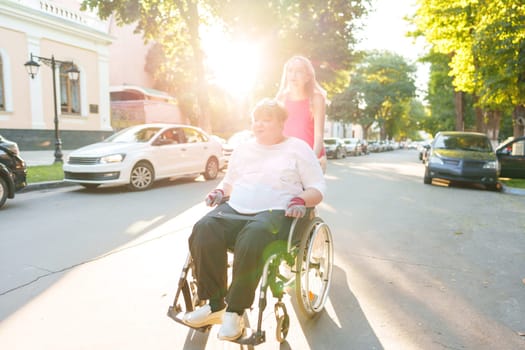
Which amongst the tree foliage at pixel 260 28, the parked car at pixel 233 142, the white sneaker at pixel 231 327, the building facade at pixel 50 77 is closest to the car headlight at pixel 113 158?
the parked car at pixel 233 142

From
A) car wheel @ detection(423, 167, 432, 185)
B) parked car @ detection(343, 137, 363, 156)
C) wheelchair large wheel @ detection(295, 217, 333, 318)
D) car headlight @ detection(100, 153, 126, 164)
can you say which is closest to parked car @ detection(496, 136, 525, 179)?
car wheel @ detection(423, 167, 432, 185)

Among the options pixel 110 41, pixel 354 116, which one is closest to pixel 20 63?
pixel 110 41

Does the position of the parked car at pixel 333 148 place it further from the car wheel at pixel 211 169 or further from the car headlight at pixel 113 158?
the car headlight at pixel 113 158

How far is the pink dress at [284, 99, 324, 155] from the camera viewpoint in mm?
3779

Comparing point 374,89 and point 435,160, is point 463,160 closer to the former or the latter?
point 435,160

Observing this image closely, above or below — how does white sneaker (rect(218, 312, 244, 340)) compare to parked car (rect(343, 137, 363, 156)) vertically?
below

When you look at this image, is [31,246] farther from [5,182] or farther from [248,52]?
[248,52]

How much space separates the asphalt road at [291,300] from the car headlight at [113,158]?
1493 millimetres

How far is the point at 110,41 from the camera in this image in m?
Answer: 23.2

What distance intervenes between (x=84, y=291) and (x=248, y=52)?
19.7 meters

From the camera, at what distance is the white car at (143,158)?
8633 millimetres

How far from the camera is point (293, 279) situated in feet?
9.32

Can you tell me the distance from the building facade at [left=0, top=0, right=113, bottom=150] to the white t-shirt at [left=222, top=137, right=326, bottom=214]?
15857mm

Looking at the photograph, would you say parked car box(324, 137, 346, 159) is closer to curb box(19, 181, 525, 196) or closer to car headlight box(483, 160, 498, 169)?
car headlight box(483, 160, 498, 169)
